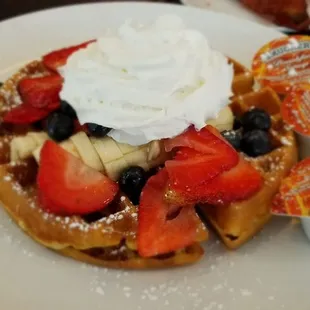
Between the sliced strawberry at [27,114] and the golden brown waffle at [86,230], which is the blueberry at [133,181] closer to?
the golden brown waffle at [86,230]

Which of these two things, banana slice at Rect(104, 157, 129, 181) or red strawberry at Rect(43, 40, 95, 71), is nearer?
banana slice at Rect(104, 157, 129, 181)

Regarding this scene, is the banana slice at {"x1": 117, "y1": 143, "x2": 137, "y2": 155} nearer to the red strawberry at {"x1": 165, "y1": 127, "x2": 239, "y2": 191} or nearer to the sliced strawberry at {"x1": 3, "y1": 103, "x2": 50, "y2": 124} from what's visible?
the red strawberry at {"x1": 165, "y1": 127, "x2": 239, "y2": 191}

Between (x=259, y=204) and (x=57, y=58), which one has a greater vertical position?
(x=57, y=58)

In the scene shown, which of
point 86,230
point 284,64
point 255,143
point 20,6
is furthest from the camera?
point 20,6

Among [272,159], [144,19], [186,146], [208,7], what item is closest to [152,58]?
[186,146]

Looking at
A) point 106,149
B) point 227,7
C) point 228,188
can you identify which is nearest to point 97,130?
point 106,149

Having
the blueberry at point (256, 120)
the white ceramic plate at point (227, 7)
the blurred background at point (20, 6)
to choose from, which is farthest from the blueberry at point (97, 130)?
the white ceramic plate at point (227, 7)

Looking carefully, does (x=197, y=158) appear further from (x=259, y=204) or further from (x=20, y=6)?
(x=20, y=6)

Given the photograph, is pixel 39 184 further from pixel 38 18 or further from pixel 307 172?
pixel 38 18

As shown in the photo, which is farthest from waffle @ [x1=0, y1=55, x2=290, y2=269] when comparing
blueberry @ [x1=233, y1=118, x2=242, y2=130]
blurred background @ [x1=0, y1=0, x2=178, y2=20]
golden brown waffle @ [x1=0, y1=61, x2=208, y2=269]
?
blurred background @ [x1=0, y1=0, x2=178, y2=20]
